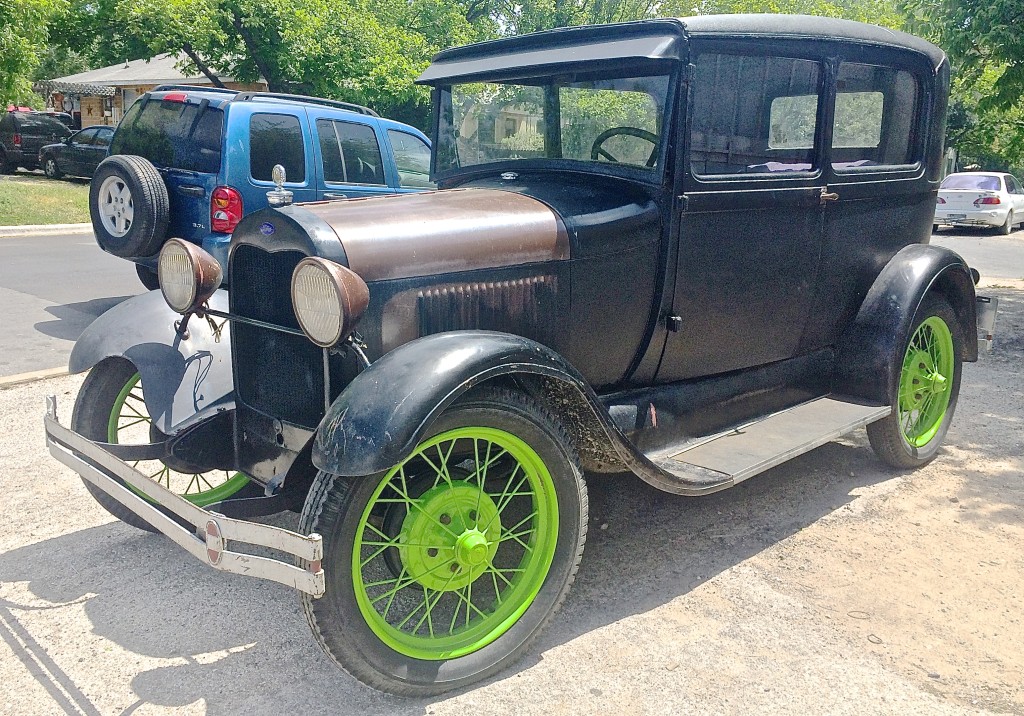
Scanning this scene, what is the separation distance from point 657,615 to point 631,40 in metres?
2.07

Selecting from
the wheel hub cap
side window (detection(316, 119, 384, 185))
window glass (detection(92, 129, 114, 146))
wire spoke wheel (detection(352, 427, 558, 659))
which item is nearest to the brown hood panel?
wire spoke wheel (detection(352, 427, 558, 659))

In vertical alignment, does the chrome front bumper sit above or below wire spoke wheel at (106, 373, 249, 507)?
above

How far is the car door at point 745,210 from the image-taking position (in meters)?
3.46

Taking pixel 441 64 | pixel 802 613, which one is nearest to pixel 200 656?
pixel 802 613

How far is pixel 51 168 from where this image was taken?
20172 mm

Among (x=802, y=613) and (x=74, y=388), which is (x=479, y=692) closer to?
(x=802, y=613)

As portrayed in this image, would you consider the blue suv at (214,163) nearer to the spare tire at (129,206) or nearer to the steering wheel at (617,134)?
the spare tire at (129,206)

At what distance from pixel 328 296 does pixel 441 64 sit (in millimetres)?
1872

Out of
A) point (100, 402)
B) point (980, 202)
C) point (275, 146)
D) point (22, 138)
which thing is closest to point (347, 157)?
point (275, 146)

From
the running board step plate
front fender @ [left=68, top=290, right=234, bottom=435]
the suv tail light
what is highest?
the suv tail light

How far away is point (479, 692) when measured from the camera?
8.80 feet

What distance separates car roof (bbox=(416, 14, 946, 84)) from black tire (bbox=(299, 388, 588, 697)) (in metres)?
1.44

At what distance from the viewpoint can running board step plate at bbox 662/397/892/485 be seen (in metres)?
3.36

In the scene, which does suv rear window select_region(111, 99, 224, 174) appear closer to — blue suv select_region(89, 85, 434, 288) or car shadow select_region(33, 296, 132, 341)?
blue suv select_region(89, 85, 434, 288)
